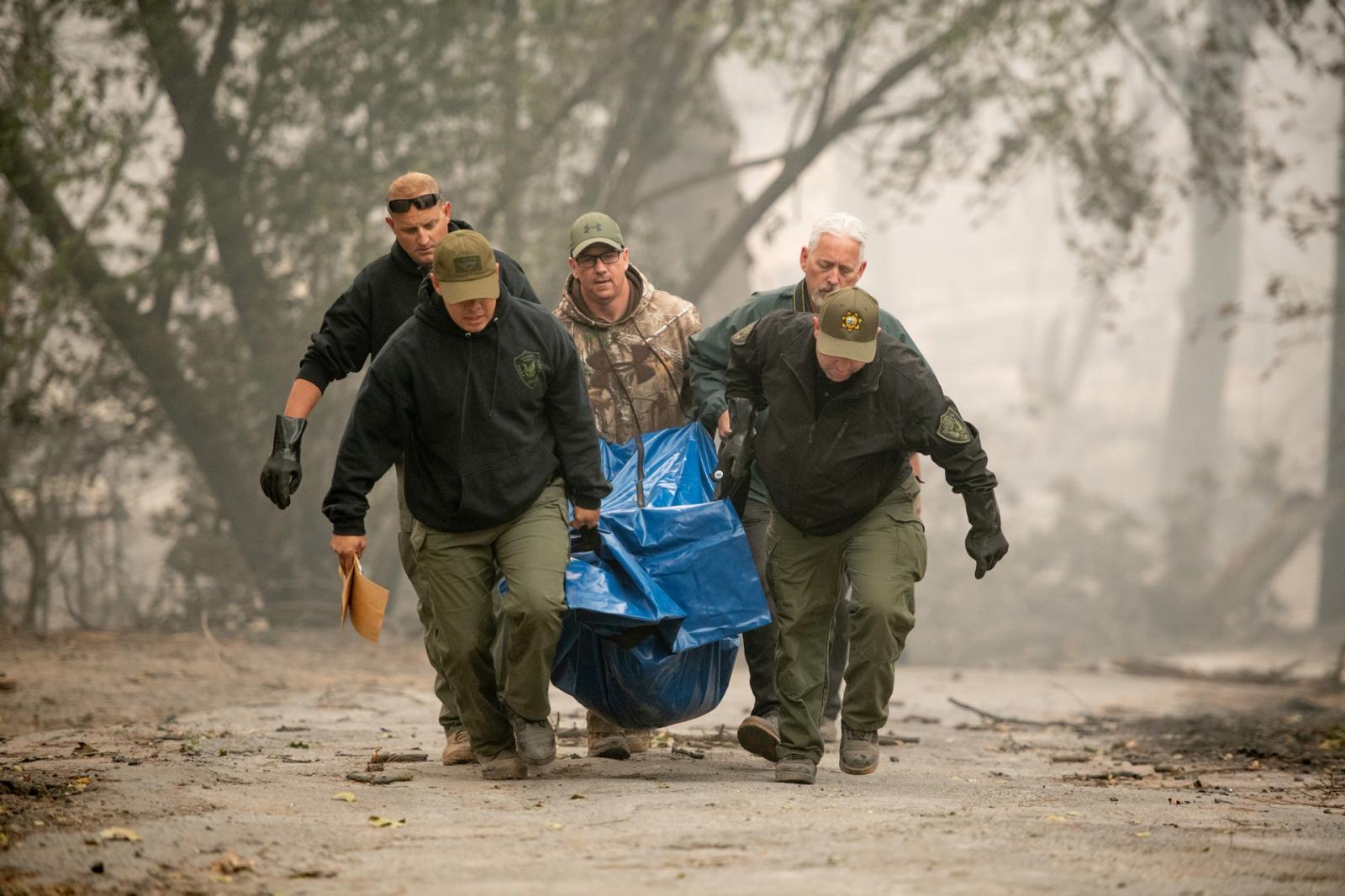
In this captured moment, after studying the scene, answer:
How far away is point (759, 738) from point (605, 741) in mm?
711

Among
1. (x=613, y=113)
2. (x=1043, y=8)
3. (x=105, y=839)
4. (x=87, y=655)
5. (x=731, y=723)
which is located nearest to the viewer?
(x=105, y=839)

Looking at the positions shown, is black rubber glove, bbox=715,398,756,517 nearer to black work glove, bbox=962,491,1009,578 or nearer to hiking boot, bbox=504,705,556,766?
black work glove, bbox=962,491,1009,578

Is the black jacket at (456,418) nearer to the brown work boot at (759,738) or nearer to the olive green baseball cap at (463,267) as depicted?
the olive green baseball cap at (463,267)

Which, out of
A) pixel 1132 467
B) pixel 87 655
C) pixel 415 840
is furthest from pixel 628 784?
pixel 1132 467

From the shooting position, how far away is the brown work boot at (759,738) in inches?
215

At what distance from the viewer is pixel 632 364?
19.4 feet

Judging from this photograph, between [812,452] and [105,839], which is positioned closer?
[105,839]

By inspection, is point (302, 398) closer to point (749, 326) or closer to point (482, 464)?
point (482, 464)

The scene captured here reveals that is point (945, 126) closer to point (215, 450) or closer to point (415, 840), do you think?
point (215, 450)

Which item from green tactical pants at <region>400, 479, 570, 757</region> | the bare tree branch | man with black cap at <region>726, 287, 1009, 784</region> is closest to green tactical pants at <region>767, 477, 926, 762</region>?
man with black cap at <region>726, 287, 1009, 784</region>

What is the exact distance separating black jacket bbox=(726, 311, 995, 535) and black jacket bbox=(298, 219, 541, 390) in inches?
42.3

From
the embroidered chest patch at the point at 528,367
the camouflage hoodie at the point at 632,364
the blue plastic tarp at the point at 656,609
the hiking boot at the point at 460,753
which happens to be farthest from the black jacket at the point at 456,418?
the hiking boot at the point at 460,753

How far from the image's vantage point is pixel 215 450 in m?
12.6

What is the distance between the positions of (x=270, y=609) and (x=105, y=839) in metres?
8.76
